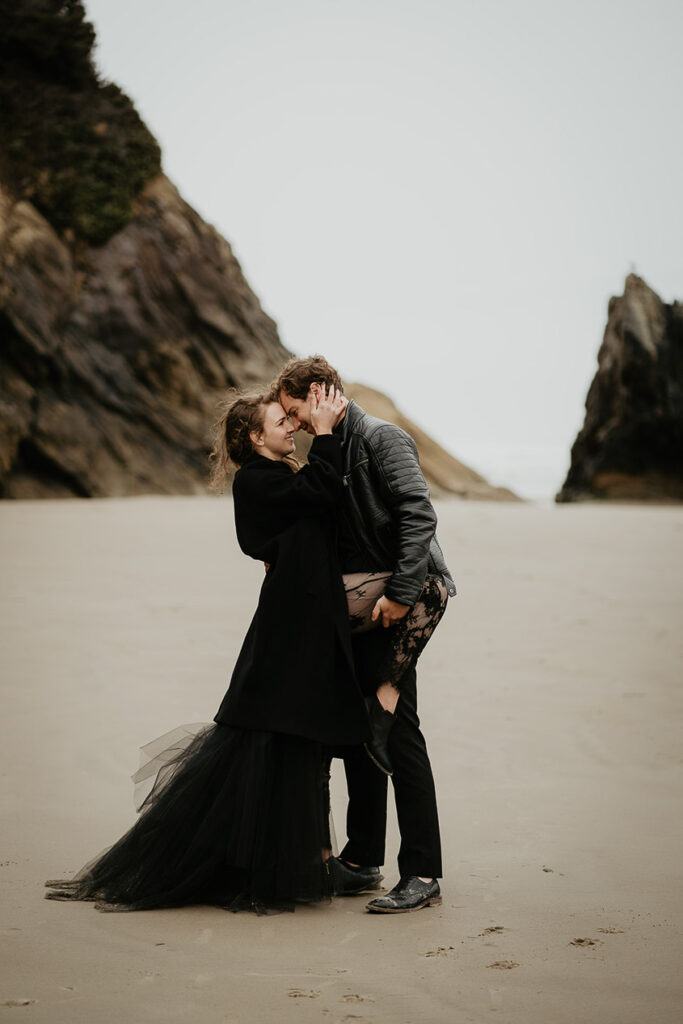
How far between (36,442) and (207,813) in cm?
1381

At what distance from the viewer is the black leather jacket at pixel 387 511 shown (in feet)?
11.1

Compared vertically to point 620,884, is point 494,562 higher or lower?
higher

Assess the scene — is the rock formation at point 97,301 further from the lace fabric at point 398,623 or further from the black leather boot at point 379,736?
the black leather boot at point 379,736

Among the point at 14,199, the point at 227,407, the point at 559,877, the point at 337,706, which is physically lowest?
the point at 559,877

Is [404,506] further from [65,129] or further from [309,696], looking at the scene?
[65,129]

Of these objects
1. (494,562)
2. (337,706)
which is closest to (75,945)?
(337,706)

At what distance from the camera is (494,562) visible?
11.0m

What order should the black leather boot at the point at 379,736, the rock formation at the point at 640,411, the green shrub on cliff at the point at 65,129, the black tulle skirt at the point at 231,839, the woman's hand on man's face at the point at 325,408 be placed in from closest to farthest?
the black tulle skirt at the point at 231,839 < the black leather boot at the point at 379,736 < the woman's hand on man's face at the point at 325,408 < the green shrub on cliff at the point at 65,129 < the rock formation at the point at 640,411

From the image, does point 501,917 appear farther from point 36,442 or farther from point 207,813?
point 36,442

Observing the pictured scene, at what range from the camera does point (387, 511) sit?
352 centimetres

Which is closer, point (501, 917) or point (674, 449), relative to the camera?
point (501, 917)

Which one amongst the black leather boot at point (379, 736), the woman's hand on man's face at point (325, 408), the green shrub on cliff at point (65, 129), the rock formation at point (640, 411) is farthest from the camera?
the rock formation at point (640, 411)

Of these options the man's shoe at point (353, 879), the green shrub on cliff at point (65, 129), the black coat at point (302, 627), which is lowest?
the man's shoe at point (353, 879)

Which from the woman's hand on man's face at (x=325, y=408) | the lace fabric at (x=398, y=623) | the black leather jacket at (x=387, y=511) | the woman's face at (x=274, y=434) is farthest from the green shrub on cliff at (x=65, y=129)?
the lace fabric at (x=398, y=623)
